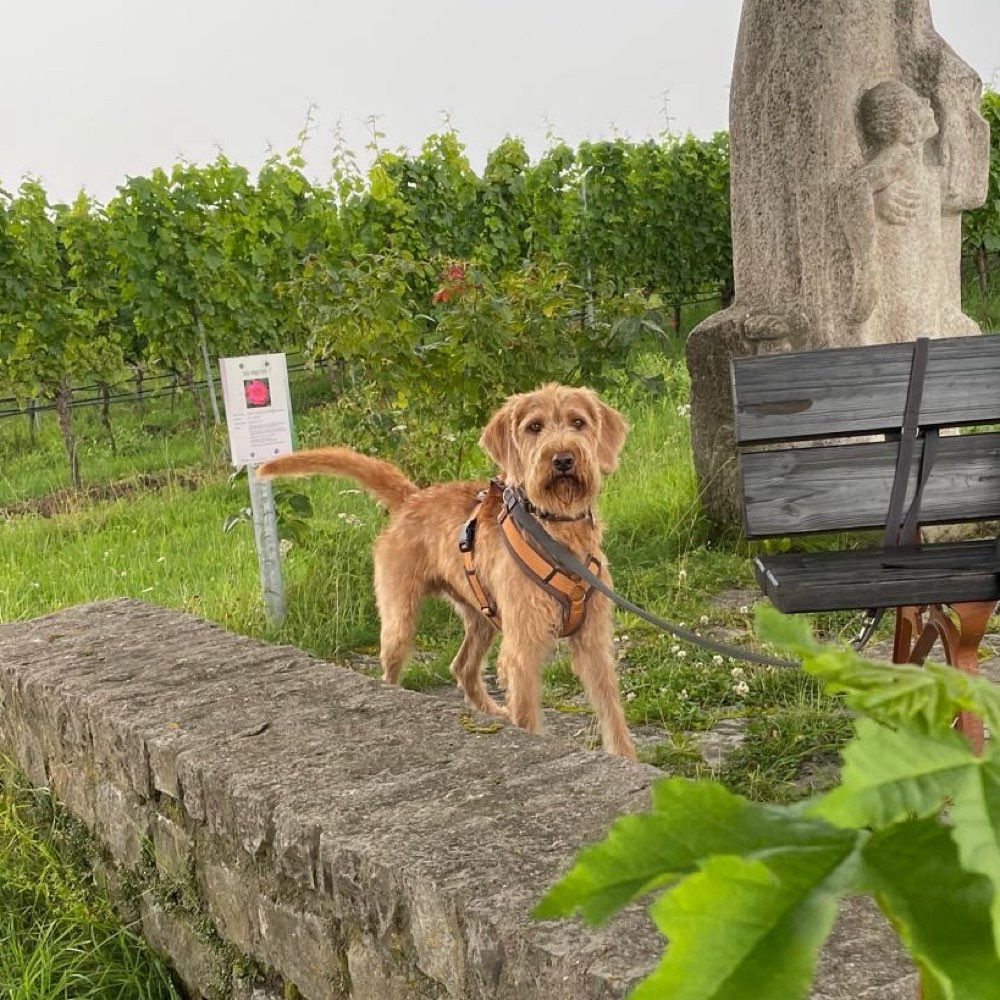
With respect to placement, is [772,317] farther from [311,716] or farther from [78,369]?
[78,369]

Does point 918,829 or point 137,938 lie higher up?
point 918,829

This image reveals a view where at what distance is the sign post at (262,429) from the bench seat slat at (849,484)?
242 cm

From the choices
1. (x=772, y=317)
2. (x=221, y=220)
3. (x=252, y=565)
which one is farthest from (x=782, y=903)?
(x=221, y=220)

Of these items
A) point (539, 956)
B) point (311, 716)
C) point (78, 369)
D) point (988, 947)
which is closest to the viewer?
point (988, 947)

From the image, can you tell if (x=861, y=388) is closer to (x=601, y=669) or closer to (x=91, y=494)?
(x=601, y=669)

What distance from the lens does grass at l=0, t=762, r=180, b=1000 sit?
2834 millimetres

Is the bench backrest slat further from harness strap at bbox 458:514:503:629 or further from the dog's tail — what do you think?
the dog's tail

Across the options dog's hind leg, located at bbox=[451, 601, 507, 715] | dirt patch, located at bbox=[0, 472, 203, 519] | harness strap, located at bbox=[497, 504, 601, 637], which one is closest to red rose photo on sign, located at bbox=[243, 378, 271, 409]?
dog's hind leg, located at bbox=[451, 601, 507, 715]

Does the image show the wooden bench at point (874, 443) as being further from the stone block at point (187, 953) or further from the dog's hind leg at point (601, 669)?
the stone block at point (187, 953)

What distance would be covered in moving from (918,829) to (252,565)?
6864mm

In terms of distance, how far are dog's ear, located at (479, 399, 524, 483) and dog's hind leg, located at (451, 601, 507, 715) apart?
84cm

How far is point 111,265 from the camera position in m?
14.1

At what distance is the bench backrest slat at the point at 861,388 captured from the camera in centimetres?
364

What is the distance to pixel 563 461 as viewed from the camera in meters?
3.53
